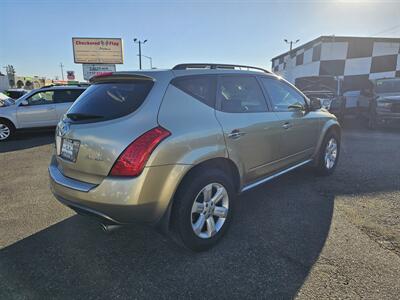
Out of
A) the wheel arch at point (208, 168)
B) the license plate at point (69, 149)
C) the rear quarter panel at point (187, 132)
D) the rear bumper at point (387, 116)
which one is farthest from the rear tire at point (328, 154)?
the rear bumper at point (387, 116)

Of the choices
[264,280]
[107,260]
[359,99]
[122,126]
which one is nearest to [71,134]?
[122,126]

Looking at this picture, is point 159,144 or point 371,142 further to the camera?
point 371,142

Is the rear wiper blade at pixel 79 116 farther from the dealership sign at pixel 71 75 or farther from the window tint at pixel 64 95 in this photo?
the dealership sign at pixel 71 75

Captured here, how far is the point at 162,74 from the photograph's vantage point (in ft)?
7.70

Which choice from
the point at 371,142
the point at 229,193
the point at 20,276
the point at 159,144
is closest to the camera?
the point at 159,144

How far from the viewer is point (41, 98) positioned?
8.27 metres

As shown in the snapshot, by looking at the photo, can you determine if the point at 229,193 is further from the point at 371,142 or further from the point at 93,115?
the point at 371,142

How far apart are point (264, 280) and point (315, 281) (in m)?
0.39

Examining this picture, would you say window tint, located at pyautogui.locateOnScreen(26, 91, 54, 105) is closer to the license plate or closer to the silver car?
the silver car

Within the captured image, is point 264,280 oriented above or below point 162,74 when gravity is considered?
below

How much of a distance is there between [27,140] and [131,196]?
7567 millimetres

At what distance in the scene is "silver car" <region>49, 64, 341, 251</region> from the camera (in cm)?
202

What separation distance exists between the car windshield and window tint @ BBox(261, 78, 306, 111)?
771 centimetres

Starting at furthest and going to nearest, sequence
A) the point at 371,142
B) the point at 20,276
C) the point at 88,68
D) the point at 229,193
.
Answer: the point at 88,68, the point at 371,142, the point at 229,193, the point at 20,276
